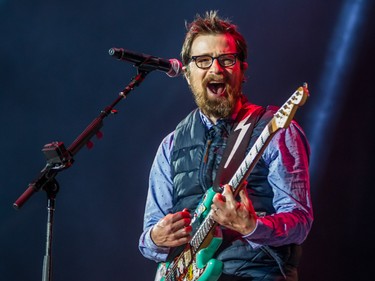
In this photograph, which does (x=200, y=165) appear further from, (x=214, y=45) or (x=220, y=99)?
(x=214, y=45)

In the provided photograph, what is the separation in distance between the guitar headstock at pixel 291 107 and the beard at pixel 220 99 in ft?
1.96

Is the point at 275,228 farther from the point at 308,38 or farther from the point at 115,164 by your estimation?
the point at 115,164

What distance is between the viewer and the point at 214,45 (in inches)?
110

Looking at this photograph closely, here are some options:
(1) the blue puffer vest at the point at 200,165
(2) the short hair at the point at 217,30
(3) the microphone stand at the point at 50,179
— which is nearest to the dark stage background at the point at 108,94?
(2) the short hair at the point at 217,30

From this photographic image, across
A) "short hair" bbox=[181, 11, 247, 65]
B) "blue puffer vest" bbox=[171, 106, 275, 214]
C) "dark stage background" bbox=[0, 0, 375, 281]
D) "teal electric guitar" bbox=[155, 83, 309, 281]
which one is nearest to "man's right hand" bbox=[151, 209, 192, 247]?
"teal electric guitar" bbox=[155, 83, 309, 281]

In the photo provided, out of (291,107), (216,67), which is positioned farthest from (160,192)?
(291,107)

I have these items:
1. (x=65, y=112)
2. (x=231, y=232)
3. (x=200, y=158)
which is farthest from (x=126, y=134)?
(x=231, y=232)

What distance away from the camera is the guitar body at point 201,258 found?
2.33 meters

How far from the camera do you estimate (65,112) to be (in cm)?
459

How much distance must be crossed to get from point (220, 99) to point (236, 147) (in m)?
0.32

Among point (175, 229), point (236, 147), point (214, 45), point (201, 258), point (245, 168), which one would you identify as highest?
point (214, 45)

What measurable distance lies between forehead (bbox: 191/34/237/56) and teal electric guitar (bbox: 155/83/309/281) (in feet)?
2.27

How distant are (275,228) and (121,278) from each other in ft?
8.06

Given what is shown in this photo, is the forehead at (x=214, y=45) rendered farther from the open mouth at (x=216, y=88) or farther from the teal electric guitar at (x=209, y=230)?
the teal electric guitar at (x=209, y=230)
